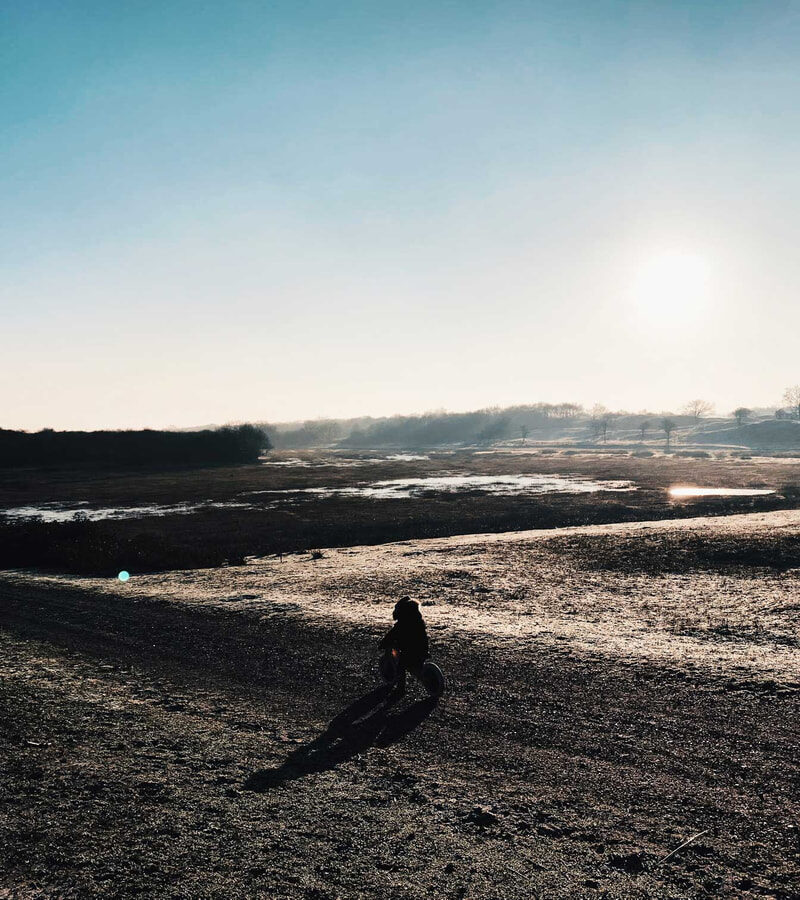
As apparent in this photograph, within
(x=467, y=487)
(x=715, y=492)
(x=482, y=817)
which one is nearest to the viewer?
(x=482, y=817)

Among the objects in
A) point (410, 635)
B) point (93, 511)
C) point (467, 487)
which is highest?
point (410, 635)

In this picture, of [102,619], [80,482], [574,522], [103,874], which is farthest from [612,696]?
[80,482]

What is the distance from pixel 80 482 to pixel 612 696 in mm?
81064

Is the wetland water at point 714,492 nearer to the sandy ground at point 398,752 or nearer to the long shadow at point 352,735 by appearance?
the sandy ground at point 398,752

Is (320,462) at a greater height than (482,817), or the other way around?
(320,462)

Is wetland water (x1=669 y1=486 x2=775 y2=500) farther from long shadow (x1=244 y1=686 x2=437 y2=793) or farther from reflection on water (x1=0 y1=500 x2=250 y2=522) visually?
long shadow (x1=244 y1=686 x2=437 y2=793)

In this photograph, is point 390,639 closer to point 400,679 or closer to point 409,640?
point 409,640

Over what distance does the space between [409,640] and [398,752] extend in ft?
8.46

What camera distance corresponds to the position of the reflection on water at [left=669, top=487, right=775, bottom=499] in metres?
55.9

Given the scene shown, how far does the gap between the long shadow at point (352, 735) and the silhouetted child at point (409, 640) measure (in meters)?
0.68

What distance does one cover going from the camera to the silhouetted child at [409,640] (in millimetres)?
12023

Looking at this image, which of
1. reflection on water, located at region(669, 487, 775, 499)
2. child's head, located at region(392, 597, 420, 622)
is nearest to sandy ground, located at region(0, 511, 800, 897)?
child's head, located at region(392, 597, 420, 622)

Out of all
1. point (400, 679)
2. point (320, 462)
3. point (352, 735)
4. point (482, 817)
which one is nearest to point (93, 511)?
point (400, 679)

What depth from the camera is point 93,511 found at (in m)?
51.2
